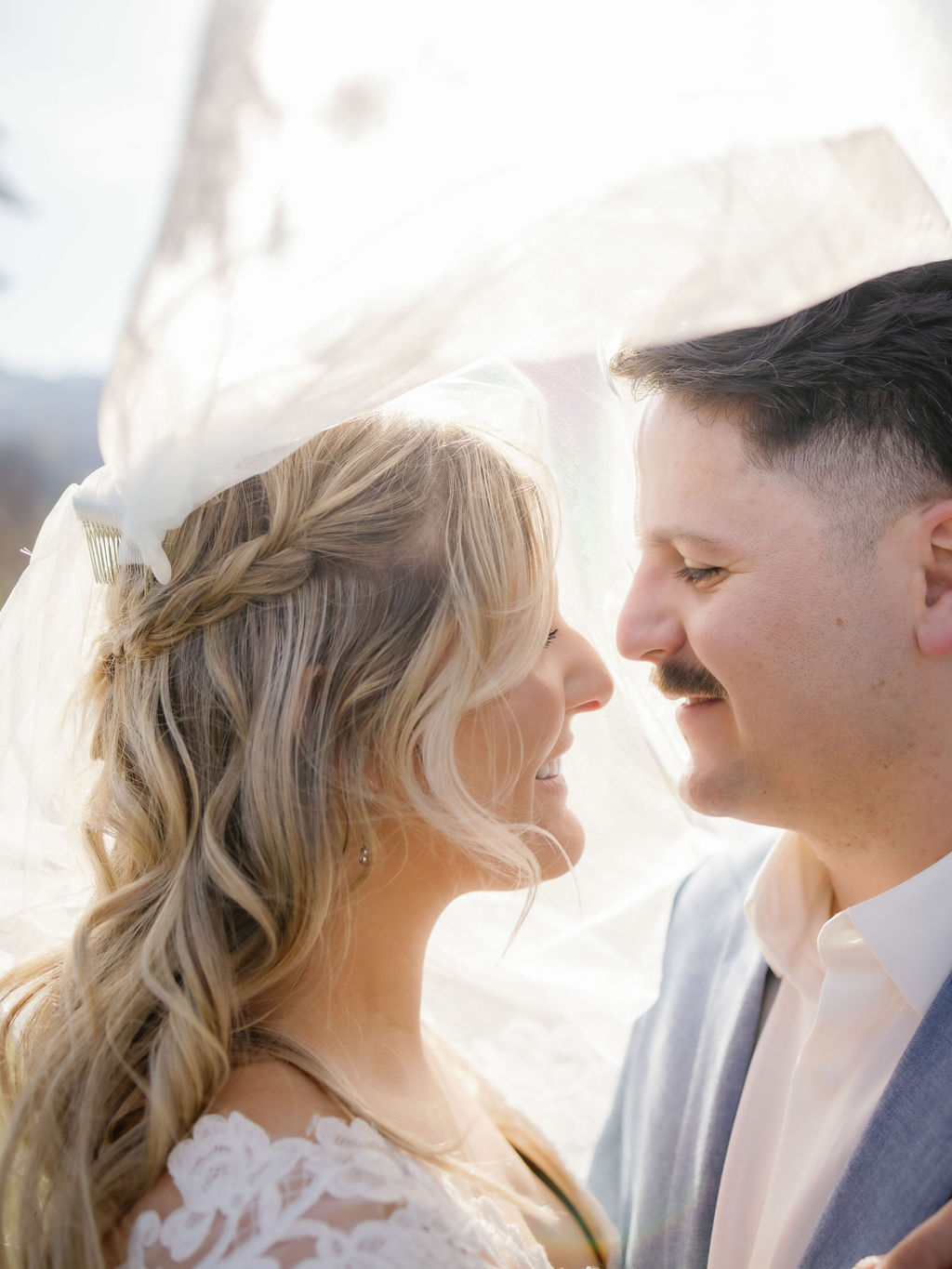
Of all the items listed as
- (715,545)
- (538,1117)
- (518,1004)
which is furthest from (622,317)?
(538,1117)

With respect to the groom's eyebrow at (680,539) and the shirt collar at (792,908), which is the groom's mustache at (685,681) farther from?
the shirt collar at (792,908)

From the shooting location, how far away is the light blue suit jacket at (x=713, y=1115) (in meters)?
1.55

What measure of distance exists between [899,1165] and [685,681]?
3.25 ft

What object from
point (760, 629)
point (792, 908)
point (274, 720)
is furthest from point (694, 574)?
point (274, 720)

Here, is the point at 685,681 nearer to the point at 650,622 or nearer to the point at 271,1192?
the point at 650,622

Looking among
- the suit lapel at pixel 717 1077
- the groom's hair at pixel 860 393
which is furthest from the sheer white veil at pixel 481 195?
the suit lapel at pixel 717 1077

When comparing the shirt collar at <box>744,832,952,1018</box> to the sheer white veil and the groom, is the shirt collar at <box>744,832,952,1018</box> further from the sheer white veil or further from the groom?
the sheer white veil

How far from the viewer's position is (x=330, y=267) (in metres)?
1.35

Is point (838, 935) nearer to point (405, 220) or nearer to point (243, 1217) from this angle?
point (243, 1217)

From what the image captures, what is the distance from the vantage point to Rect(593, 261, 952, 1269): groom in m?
1.85

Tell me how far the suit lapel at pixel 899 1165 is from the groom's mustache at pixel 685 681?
2.52ft

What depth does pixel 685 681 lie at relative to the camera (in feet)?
7.08

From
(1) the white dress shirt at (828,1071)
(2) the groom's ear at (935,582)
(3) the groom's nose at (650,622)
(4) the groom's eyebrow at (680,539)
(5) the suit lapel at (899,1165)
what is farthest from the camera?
(3) the groom's nose at (650,622)

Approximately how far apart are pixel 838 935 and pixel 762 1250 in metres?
0.59
